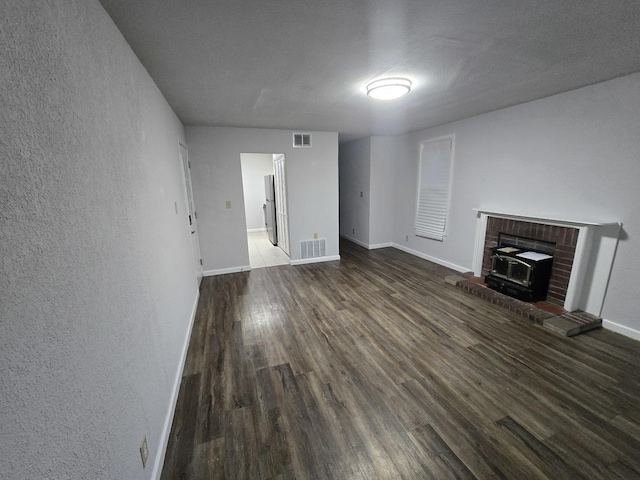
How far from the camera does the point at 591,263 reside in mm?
2881

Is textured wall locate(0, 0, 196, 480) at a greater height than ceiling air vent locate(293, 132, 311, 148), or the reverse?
ceiling air vent locate(293, 132, 311, 148)

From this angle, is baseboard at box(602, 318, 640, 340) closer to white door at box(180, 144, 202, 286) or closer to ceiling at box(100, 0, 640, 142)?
ceiling at box(100, 0, 640, 142)

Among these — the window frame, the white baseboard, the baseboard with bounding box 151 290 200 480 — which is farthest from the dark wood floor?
the white baseboard

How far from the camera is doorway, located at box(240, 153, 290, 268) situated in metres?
5.25

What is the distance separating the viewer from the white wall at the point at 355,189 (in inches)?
229

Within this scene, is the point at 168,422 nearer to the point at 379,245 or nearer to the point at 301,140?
the point at 301,140

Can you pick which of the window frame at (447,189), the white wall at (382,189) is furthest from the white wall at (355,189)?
the window frame at (447,189)

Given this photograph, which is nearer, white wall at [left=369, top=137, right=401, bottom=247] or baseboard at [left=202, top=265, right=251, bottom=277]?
baseboard at [left=202, top=265, right=251, bottom=277]

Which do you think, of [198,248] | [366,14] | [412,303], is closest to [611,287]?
[412,303]

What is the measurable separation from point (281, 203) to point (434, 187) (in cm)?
288

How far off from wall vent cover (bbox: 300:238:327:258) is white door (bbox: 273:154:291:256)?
0.38m

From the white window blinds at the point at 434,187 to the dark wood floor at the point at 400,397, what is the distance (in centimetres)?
190

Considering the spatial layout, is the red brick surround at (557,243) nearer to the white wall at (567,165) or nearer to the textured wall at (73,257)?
the white wall at (567,165)

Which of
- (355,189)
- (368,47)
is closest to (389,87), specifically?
(368,47)
